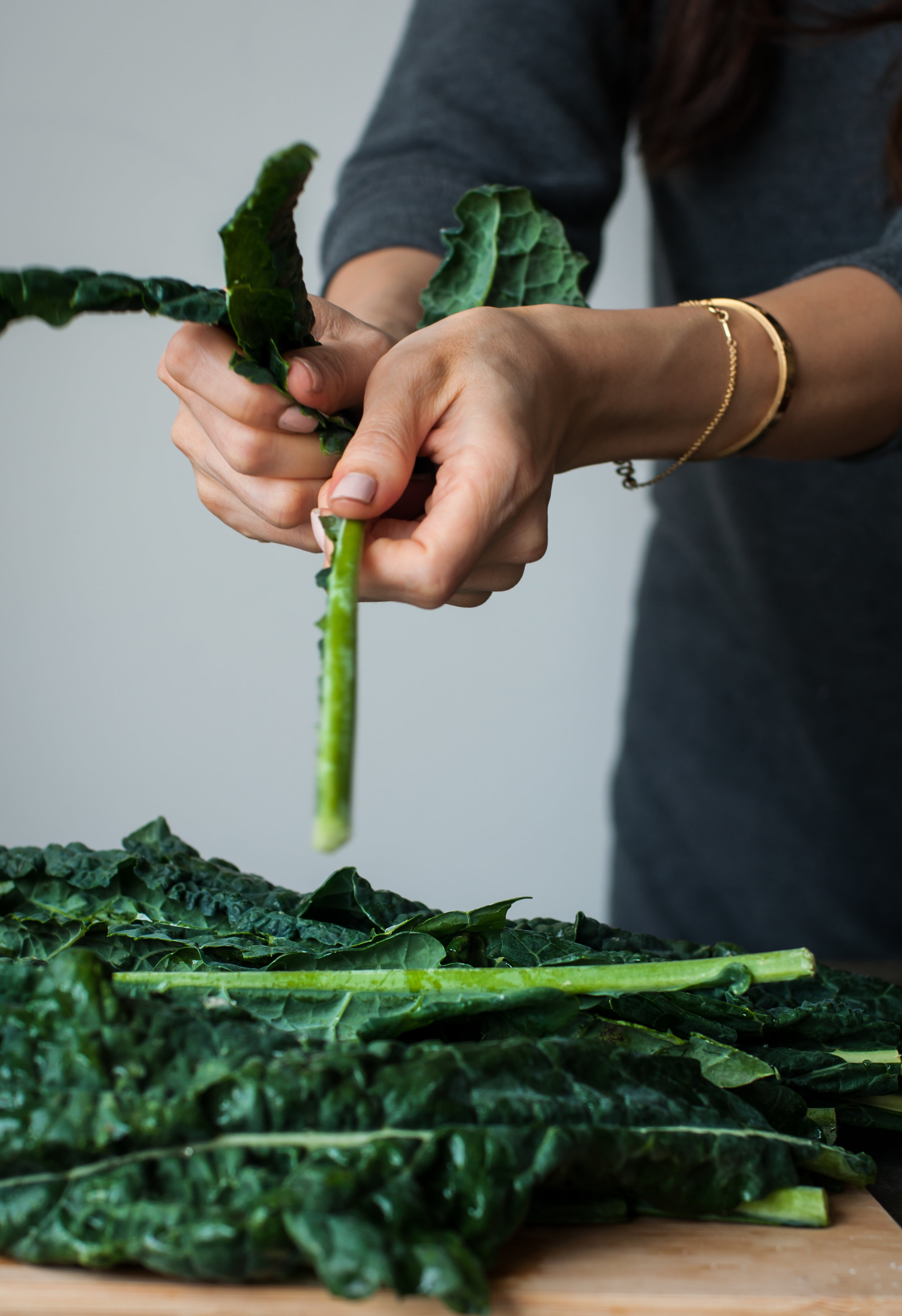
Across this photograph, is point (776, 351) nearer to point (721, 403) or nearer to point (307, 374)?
point (721, 403)

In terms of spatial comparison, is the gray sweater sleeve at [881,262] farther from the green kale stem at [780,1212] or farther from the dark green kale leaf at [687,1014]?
the green kale stem at [780,1212]

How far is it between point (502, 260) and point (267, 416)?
1.34ft

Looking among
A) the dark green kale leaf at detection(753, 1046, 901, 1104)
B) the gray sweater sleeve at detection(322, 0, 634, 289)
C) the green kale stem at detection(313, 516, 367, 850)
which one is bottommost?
the dark green kale leaf at detection(753, 1046, 901, 1104)

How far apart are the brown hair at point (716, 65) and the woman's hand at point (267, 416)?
1.08m

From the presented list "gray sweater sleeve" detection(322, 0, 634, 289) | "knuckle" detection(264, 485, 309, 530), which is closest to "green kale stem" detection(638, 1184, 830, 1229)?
"knuckle" detection(264, 485, 309, 530)

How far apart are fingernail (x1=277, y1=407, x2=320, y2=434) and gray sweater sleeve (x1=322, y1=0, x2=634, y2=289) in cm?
71

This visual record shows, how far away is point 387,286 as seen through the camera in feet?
4.44

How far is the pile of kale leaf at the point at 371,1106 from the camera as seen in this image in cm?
66

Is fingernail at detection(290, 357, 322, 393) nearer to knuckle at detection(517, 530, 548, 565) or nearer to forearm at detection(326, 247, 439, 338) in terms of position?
knuckle at detection(517, 530, 548, 565)

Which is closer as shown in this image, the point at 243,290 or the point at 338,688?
the point at 338,688

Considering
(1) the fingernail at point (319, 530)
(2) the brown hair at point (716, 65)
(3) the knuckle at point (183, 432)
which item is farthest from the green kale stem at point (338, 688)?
(2) the brown hair at point (716, 65)

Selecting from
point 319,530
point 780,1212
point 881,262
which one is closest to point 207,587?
point 881,262

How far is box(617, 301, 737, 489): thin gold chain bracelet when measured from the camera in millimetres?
1170

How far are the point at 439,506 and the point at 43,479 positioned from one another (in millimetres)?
2414
